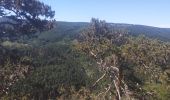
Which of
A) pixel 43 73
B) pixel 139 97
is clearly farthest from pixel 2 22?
pixel 43 73

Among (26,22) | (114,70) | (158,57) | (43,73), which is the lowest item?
(43,73)

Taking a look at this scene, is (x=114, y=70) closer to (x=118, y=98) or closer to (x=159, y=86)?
(x=118, y=98)

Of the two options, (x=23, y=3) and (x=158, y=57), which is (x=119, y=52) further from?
(x=158, y=57)

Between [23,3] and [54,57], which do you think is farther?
[54,57]

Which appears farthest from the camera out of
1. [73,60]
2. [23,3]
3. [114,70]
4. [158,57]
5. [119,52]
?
[73,60]

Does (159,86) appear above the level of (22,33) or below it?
below

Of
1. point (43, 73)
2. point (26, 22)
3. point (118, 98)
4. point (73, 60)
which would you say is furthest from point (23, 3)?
point (73, 60)

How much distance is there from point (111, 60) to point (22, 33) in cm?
774

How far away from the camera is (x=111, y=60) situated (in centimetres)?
2152

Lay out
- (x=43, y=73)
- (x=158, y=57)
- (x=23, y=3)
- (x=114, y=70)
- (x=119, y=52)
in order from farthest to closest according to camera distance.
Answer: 1. (x=43, y=73)
2. (x=158, y=57)
3. (x=23, y=3)
4. (x=119, y=52)
5. (x=114, y=70)

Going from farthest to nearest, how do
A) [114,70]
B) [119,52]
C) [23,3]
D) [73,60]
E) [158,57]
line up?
[73,60]
[158,57]
[23,3]
[119,52]
[114,70]

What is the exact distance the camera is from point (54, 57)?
6570 inches

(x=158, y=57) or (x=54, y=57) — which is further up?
(x=158, y=57)

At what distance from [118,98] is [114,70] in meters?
1.87
